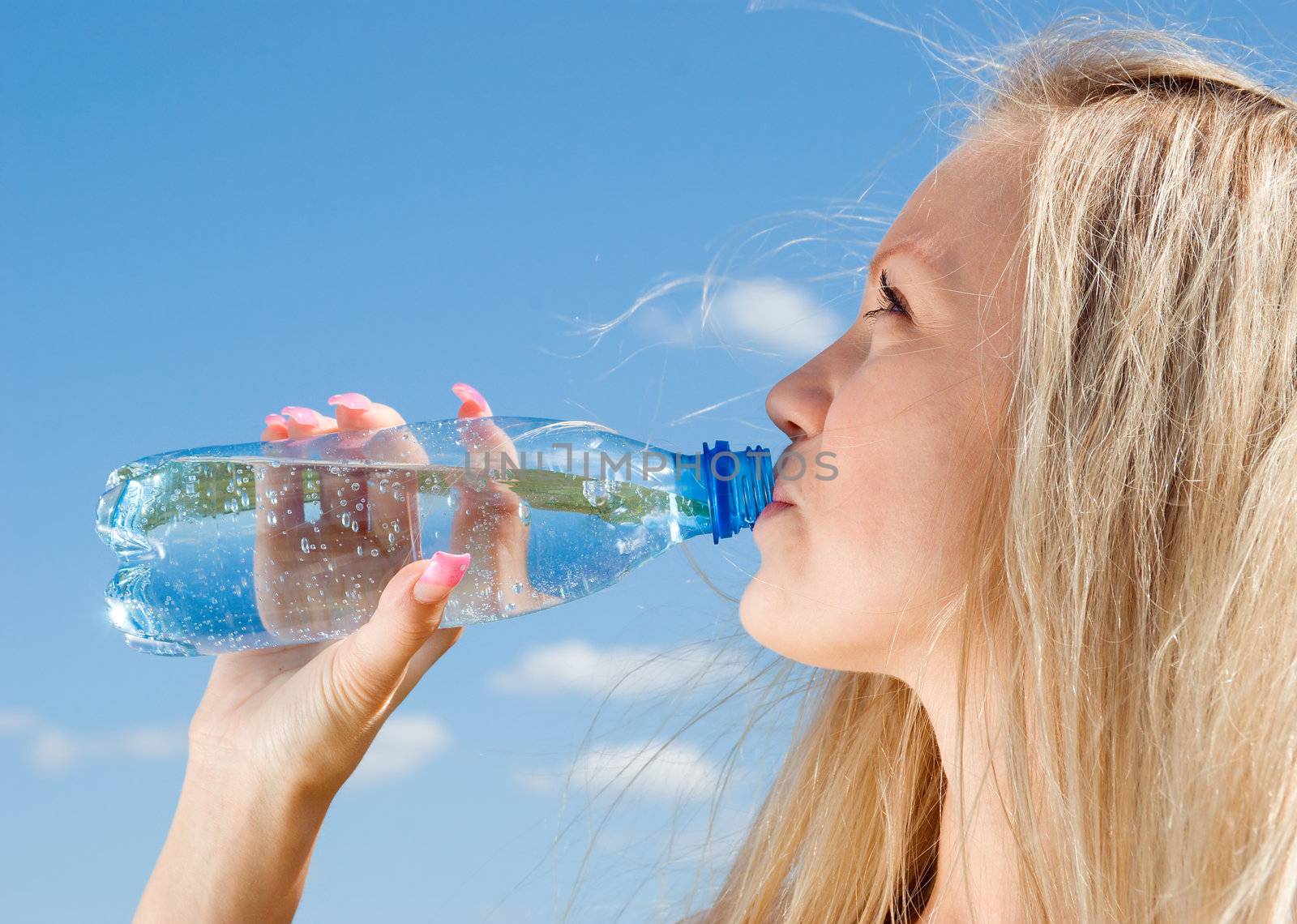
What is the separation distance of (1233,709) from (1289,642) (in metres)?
0.09

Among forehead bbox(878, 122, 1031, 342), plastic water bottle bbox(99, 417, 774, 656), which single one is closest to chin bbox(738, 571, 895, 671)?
plastic water bottle bbox(99, 417, 774, 656)

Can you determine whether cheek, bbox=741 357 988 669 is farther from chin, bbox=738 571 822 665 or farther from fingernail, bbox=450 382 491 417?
fingernail, bbox=450 382 491 417

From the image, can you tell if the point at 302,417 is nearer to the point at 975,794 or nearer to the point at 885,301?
the point at 885,301

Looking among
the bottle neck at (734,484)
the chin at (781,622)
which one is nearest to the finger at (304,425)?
the bottle neck at (734,484)

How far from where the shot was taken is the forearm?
1.52 metres

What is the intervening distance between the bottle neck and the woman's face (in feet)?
0.18

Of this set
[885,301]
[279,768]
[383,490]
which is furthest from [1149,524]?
[279,768]

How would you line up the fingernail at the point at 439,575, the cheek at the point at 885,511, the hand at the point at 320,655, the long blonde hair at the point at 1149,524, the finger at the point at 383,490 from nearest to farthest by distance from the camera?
the long blonde hair at the point at 1149,524, the cheek at the point at 885,511, the fingernail at the point at 439,575, the hand at the point at 320,655, the finger at the point at 383,490

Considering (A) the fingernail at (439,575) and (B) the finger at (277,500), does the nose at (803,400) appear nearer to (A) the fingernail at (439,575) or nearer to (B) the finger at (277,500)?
(A) the fingernail at (439,575)

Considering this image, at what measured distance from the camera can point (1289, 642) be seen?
1103mm

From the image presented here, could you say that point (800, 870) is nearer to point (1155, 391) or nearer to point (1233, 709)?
point (1233, 709)

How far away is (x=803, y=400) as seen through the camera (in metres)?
1.33

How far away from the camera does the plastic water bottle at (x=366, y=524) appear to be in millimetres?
1667

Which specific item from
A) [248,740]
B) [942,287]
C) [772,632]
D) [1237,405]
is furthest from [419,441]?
[1237,405]
